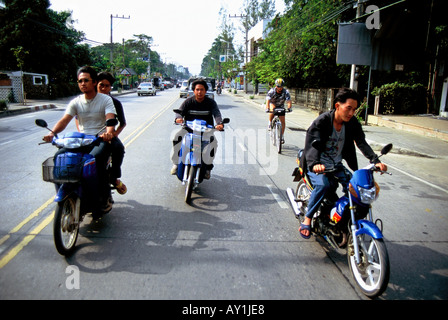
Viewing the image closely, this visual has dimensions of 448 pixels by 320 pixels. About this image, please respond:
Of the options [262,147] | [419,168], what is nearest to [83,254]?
[262,147]

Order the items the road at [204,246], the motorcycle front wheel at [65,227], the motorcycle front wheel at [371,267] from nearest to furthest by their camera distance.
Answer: the motorcycle front wheel at [371,267], the road at [204,246], the motorcycle front wheel at [65,227]

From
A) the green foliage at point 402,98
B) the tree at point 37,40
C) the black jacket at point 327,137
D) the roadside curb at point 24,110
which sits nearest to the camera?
the black jacket at point 327,137

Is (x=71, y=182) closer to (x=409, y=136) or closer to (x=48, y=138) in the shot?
(x=48, y=138)

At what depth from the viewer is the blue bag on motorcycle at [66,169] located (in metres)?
3.60

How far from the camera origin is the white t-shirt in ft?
14.5

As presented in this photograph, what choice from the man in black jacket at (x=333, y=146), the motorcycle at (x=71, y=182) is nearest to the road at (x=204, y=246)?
the motorcycle at (x=71, y=182)

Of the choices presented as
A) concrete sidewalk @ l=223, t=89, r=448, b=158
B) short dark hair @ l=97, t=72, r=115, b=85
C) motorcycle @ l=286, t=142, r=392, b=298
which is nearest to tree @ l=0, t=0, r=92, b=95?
concrete sidewalk @ l=223, t=89, r=448, b=158

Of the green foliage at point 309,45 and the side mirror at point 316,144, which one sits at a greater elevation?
the green foliage at point 309,45

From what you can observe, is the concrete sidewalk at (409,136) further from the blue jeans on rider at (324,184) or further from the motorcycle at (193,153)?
the blue jeans on rider at (324,184)

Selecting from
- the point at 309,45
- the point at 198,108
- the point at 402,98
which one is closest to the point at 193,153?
the point at 198,108

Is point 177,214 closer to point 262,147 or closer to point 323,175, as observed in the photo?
point 323,175

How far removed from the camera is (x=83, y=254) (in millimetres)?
3693

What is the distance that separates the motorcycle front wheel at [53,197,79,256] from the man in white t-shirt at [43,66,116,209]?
22.0 inches

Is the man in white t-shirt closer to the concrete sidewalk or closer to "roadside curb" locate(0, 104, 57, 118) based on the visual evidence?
the concrete sidewalk
